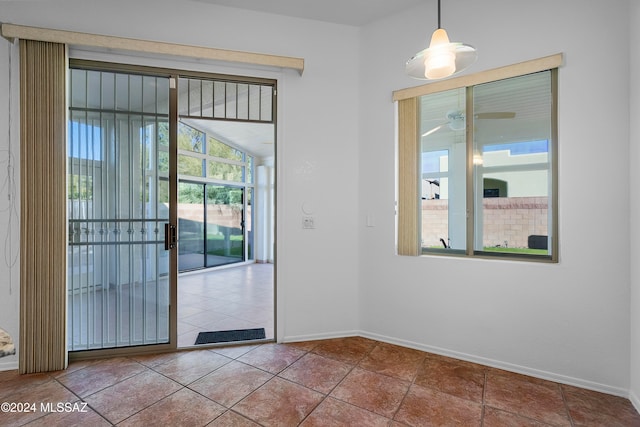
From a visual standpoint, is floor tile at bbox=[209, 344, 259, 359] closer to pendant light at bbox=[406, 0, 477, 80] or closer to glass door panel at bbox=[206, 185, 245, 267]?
pendant light at bbox=[406, 0, 477, 80]

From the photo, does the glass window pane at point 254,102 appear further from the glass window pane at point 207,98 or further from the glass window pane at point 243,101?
the glass window pane at point 207,98

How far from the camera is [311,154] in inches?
120

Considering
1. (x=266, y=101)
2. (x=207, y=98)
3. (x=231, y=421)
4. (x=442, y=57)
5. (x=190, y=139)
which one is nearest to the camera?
(x=442, y=57)

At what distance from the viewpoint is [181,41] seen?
274 cm

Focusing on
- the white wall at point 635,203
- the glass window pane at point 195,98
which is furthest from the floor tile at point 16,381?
the white wall at point 635,203

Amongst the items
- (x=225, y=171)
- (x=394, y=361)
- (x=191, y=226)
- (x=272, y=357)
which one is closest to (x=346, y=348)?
(x=394, y=361)

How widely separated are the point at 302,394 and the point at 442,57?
91.5 inches

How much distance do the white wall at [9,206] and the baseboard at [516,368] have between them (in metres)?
3.15

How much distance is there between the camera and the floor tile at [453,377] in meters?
2.16

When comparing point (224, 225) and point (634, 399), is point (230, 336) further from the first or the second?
point (224, 225)

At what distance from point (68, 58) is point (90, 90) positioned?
0.88 feet

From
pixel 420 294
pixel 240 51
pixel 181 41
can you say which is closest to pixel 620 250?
pixel 420 294

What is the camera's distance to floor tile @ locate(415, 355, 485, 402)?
7.10ft

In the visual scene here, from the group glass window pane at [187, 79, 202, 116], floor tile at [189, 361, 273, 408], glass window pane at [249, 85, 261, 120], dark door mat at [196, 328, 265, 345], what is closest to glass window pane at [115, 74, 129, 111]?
glass window pane at [187, 79, 202, 116]
